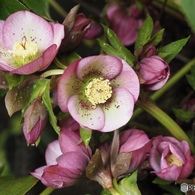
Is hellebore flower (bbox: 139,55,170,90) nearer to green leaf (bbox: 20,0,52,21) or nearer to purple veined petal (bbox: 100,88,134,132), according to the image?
purple veined petal (bbox: 100,88,134,132)

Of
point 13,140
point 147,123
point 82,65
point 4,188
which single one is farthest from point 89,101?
point 13,140

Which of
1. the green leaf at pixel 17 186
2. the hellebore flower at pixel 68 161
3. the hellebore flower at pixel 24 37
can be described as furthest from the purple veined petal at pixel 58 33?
the green leaf at pixel 17 186

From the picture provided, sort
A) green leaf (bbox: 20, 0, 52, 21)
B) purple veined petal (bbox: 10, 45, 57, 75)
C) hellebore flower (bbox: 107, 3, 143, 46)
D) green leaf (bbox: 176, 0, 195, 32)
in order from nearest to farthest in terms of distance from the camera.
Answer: green leaf (bbox: 176, 0, 195, 32)
purple veined petal (bbox: 10, 45, 57, 75)
green leaf (bbox: 20, 0, 52, 21)
hellebore flower (bbox: 107, 3, 143, 46)

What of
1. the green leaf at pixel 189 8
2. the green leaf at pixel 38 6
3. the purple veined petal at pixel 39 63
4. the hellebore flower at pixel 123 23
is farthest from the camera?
the hellebore flower at pixel 123 23

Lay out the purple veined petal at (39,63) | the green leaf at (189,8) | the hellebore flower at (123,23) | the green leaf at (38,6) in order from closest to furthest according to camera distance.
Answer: the green leaf at (189,8) → the purple veined petal at (39,63) → the green leaf at (38,6) → the hellebore flower at (123,23)

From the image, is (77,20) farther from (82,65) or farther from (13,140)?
(13,140)

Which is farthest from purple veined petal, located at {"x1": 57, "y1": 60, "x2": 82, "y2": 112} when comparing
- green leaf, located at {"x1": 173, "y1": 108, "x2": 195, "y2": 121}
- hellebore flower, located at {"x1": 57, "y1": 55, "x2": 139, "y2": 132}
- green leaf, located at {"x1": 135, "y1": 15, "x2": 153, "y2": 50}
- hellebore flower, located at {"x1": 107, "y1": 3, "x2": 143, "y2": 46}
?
hellebore flower, located at {"x1": 107, "y1": 3, "x2": 143, "y2": 46}

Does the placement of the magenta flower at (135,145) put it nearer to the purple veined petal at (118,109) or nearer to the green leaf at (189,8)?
the purple veined petal at (118,109)

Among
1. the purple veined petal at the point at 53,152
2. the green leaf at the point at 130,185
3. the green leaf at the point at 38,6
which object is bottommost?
the purple veined petal at the point at 53,152
